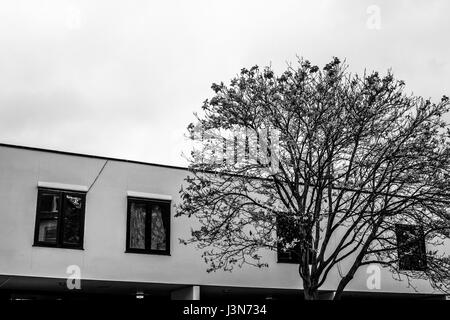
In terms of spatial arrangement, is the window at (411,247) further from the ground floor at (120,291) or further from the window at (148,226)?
the window at (148,226)

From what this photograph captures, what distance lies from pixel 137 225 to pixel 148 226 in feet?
1.27

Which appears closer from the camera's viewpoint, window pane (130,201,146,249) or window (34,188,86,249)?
window (34,188,86,249)

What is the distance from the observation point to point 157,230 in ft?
69.1

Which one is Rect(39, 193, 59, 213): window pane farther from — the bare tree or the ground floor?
the bare tree

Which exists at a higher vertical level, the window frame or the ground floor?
the window frame

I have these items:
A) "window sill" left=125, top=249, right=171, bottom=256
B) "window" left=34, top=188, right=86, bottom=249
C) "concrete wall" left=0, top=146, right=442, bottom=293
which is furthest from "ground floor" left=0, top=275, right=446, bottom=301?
"window" left=34, top=188, right=86, bottom=249

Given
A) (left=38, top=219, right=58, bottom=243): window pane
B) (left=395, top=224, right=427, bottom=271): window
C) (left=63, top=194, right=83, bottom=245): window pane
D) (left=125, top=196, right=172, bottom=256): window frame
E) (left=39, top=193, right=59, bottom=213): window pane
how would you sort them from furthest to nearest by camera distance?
(left=125, top=196, right=172, bottom=256): window frame, (left=63, top=194, right=83, bottom=245): window pane, (left=39, top=193, right=59, bottom=213): window pane, (left=38, top=219, right=58, bottom=243): window pane, (left=395, top=224, right=427, bottom=271): window

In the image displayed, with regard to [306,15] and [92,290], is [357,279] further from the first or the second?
[306,15]

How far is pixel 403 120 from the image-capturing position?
16812mm

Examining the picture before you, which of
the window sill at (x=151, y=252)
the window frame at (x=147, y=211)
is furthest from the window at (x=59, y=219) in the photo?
the window sill at (x=151, y=252)

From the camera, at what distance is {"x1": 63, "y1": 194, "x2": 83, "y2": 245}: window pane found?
1973 cm

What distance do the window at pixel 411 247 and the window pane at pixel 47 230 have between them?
11.0 meters

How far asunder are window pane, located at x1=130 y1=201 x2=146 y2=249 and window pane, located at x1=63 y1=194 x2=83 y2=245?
71.1 inches

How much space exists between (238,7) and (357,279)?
507 inches
